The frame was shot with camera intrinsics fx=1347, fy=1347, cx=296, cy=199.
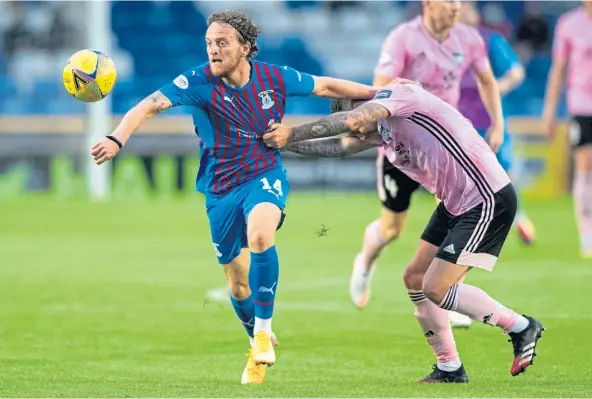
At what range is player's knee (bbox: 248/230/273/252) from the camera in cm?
733

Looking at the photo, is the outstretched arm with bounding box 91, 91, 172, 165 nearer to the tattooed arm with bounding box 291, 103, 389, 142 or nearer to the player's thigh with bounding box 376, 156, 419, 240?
the tattooed arm with bounding box 291, 103, 389, 142

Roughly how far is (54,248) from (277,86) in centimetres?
872

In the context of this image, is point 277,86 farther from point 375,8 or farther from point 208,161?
point 375,8

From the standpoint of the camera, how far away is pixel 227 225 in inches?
308

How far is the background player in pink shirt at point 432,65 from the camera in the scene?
9.72 metres

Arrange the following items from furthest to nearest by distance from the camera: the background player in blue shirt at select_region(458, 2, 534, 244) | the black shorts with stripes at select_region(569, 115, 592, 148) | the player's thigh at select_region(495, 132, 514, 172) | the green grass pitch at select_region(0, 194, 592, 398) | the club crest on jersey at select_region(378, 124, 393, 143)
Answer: the black shorts with stripes at select_region(569, 115, 592, 148), the player's thigh at select_region(495, 132, 514, 172), the background player in blue shirt at select_region(458, 2, 534, 244), the green grass pitch at select_region(0, 194, 592, 398), the club crest on jersey at select_region(378, 124, 393, 143)

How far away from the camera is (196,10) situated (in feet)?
92.7

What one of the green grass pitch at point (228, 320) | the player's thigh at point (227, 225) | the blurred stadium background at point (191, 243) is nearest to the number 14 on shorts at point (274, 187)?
the player's thigh at point (227, 225)

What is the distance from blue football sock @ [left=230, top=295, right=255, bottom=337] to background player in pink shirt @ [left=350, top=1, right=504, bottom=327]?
1.84 m

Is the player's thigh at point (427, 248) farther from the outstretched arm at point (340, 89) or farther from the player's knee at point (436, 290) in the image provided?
the outstretched arm at point (340, 89)

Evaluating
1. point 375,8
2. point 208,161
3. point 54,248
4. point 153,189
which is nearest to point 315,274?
point 54,248

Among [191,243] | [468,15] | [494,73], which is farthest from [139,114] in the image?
[191,243]

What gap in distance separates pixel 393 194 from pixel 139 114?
3428 mm

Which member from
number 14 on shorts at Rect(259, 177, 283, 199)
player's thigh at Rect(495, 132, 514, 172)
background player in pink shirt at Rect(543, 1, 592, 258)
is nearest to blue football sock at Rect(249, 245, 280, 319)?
number 14 on shorts at Rect(259, 177, 283, 199)
